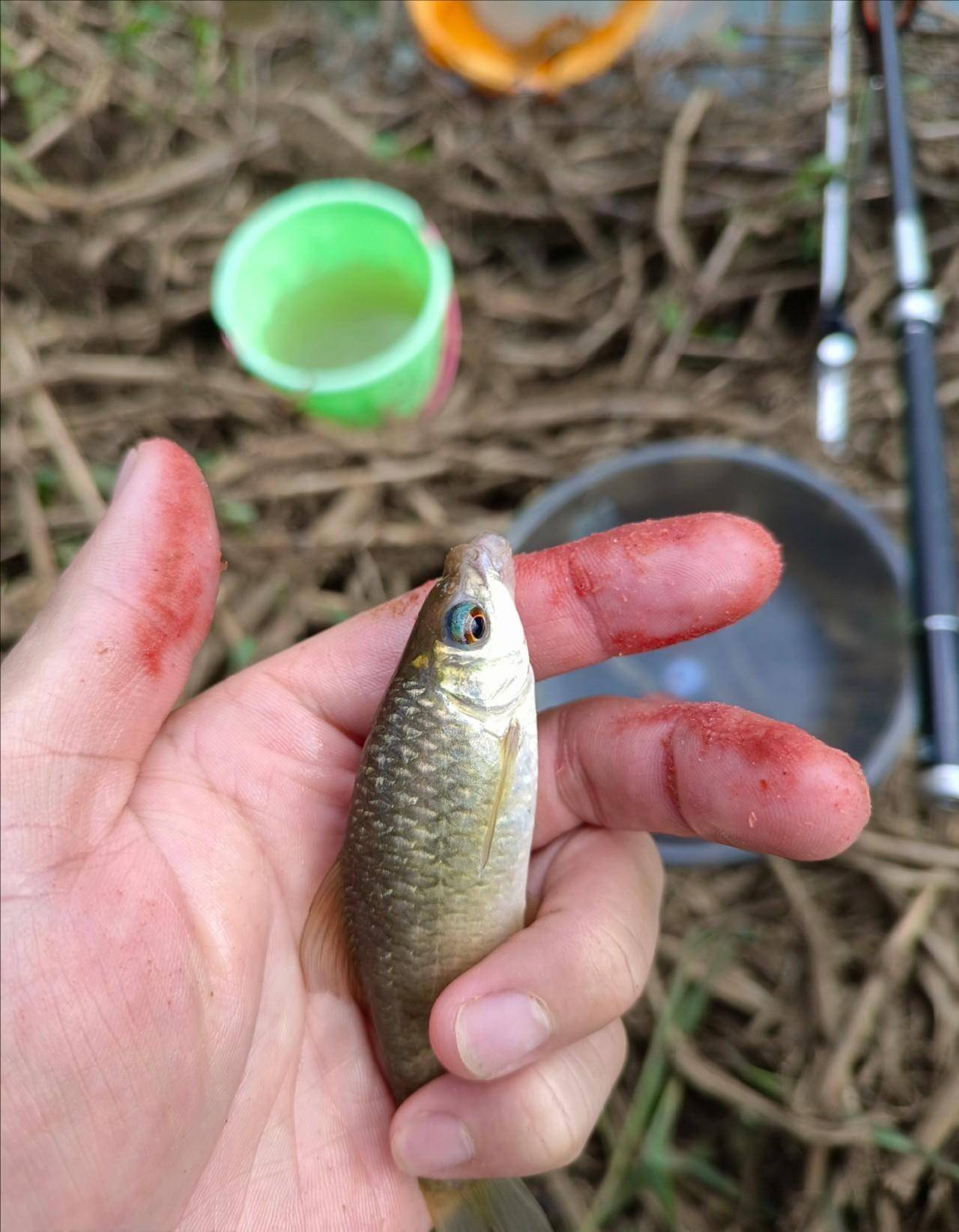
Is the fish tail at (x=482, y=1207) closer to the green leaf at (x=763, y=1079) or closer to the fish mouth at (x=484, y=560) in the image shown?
the green leaf at (x=763, y=1079)

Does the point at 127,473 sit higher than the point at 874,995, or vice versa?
the point at 127,473

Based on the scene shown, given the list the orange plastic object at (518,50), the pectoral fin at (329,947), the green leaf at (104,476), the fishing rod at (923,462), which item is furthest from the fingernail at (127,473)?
the orange plastic object at (518,50)

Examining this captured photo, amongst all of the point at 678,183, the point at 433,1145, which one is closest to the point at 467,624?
the point at 433,1145

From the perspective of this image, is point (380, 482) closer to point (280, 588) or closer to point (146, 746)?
point (280, 588)

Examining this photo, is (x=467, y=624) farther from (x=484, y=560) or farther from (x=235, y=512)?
(x=235, y=512)

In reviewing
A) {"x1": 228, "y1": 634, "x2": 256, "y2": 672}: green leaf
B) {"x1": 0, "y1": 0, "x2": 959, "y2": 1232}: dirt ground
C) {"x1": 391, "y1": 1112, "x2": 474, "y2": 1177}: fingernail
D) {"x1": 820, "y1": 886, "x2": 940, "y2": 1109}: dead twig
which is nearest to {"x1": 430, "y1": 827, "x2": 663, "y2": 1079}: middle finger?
{"x1": 391, "y1": 1112, "x2": 474, "y2": 1177}: fingernail

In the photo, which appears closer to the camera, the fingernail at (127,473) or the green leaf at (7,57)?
the fingernail at (127,473)
